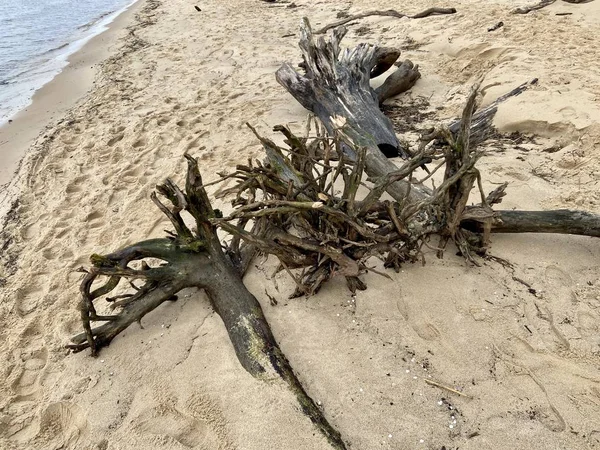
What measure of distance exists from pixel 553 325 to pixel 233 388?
1668 millimetres

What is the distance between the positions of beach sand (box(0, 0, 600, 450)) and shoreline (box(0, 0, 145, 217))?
1.13 ft

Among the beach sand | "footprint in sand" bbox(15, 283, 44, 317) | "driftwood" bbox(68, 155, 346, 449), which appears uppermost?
"driftwood" bbox(68, 155, 346, 449)

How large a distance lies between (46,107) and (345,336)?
21.1 feet

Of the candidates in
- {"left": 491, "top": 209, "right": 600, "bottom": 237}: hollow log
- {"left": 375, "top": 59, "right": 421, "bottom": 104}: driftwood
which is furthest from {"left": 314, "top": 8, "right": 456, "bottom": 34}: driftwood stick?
{"left": 491, "top": 209, "right": 600, "bottom": 237}: hollow log

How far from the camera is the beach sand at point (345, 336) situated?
6.65 ft

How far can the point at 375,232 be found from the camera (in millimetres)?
2631

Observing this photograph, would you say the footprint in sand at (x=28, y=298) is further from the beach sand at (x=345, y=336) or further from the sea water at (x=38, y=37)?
the sea water at (x=38, y=37)

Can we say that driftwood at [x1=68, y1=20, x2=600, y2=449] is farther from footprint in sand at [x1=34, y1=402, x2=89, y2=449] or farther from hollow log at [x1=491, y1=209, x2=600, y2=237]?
footprint in sand at [x1=34, y1=402, x2=89, y2=449]

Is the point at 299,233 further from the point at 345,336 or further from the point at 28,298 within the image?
the point at 28,298

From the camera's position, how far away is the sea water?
803cm

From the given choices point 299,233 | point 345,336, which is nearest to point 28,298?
point 299,233

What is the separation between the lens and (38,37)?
11625mm

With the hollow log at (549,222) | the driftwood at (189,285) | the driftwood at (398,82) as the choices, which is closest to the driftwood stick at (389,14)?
the driftwood at (398,82)

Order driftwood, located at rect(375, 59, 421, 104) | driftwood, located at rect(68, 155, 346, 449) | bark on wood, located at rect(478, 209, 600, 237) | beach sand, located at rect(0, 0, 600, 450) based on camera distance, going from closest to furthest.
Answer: beach sand, located at rect(0, 0, 600, 450)
driftwood, located at rect(68, 155, 346, 449)
bark on wood, located at rect(478, 209, 600, 237)
driftwood, located at rect(375, 59, 421, 104)
